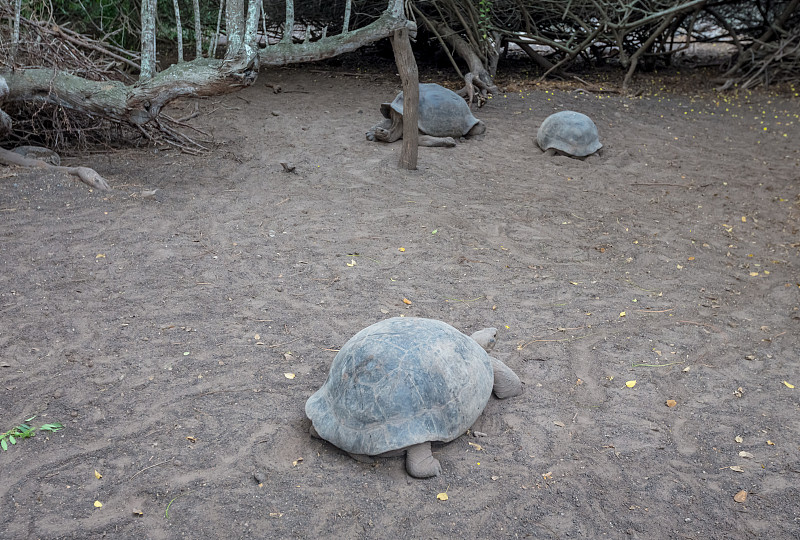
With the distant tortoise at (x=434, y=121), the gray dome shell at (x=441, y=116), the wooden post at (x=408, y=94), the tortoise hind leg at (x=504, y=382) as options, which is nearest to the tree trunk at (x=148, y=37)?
the wooden post at (x=408, y=94)

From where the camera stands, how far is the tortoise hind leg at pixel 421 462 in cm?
265

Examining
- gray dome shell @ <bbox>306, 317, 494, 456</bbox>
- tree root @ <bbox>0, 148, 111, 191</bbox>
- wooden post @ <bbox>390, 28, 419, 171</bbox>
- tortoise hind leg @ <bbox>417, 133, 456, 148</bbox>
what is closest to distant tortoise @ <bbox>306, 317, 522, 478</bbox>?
gray dome shell @ <bbox>306, 317, 494, 456</bbox>

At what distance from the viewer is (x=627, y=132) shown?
845cm

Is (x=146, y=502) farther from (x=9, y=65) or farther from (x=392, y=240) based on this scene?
(x=9, y=65)

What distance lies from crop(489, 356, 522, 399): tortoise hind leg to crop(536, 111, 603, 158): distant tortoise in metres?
4.82

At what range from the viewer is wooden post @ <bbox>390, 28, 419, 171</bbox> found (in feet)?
21.5

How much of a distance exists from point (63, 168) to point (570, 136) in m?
5.36

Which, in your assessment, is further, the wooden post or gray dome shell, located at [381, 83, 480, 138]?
gray dome shell, located at [381, 83, 480, 138]

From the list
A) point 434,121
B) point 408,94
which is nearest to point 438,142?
point 434,121

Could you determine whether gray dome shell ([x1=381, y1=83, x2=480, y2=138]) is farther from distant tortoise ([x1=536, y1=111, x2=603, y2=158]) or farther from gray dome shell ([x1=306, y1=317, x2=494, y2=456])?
gray dome shell ([x1=306, y1=317, x2=494, y2=456])

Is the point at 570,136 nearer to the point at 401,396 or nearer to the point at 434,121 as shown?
the point at 434,121

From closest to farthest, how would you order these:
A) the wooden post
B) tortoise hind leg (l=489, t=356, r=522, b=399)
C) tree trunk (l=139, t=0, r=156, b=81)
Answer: tortoise hind leg (l=489, t=356, r=522, b=399) < tree trunk (l=139, t=0, r=156, b=81) < the wooden post

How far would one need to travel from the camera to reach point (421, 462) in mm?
2670

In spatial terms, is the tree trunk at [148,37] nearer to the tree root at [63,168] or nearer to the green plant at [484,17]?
the tree root at [63,168]
